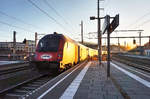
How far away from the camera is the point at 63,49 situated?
339 inches

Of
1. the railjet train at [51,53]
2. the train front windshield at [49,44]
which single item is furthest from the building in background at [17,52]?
the railjet train at [51,53]

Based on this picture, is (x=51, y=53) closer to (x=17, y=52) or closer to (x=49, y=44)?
(x=49, y=44)

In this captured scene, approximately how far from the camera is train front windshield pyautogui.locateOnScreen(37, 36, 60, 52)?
8609mm

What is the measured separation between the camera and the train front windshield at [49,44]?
861 centimetres

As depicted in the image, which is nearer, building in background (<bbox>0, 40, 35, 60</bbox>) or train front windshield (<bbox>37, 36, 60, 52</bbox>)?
train front windshield (<bbox>37, 36, 60, 52</bbox>)

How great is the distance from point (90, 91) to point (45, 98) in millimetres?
1683

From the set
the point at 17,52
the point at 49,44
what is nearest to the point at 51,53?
the point at 49,44

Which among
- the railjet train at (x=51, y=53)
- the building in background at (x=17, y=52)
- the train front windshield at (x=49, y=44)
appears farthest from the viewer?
the building in background at (x=17, y=52)

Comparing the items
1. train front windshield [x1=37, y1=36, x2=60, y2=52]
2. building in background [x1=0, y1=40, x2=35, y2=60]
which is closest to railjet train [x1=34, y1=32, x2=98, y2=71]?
train front windshield [x1=37, y1=36, x2=60, y2=52]

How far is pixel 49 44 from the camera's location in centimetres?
896

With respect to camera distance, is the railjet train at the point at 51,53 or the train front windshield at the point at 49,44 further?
the train front windshield at the point at 49,44

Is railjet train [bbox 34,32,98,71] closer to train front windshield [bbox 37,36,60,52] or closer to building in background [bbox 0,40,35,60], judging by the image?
train front windshield [bbox 37,36,60,52]

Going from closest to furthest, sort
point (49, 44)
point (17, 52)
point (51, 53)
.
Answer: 1. point (51, 53)
2. point (49, 44)
3. point (17, 52)

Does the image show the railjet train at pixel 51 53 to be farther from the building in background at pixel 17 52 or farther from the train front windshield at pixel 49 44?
the building in background at pixel 17 52
